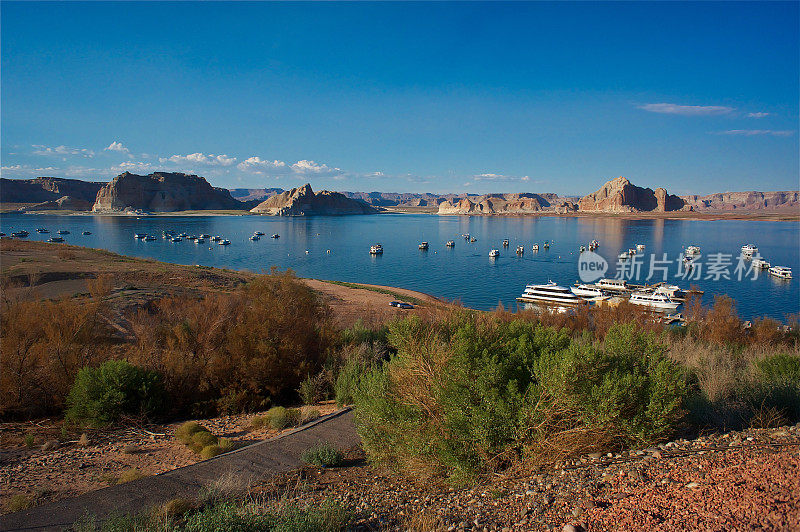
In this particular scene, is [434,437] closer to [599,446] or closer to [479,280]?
[599,446]

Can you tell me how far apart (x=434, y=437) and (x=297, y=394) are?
729 cm

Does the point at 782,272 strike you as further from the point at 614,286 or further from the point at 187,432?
the point at 187,432

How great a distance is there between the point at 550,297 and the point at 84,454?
36.6 m

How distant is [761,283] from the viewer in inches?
1940

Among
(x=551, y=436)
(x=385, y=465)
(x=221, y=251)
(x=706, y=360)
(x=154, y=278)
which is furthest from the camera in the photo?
(x=221, y=251)

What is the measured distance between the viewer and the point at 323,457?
22.8 feet

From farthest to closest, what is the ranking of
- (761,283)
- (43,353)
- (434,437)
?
(761,283) → (43,353) → (434,437)

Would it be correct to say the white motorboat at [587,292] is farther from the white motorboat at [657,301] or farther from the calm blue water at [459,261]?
the calm blue water at [459,261]

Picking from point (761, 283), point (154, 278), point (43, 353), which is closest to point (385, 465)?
point (43, 353)

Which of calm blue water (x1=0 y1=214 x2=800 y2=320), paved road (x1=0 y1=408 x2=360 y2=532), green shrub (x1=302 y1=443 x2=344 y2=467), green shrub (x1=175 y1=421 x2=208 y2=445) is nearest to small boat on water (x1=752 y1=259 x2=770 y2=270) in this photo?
calm blue water (x1=0 y1=214 x2=800 y2=320)

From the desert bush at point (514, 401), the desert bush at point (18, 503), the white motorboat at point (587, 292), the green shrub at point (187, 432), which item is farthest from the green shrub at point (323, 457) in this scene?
the white motorboat at point (587, 292)

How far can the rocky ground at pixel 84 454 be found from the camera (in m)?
6.54

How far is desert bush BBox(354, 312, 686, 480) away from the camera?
4.99 m

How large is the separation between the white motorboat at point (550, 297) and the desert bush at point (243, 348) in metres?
28.4
